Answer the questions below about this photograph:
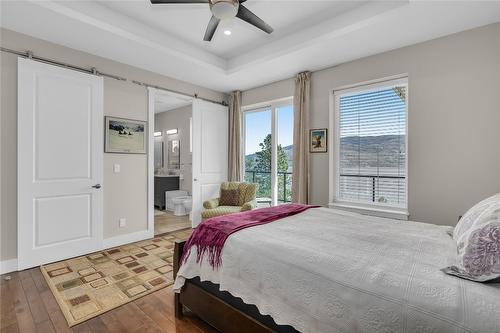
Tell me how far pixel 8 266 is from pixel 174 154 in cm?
464

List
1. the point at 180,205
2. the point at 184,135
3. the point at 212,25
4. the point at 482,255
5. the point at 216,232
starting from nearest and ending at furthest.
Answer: the point at 482,255 < the point at 216,232 < the point at 212,25 < the point at 180,205 < the point at 184,135

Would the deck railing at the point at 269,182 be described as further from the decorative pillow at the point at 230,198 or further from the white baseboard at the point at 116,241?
the white baseboard at the point at 116,241

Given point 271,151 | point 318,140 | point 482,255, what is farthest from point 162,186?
point 482,255

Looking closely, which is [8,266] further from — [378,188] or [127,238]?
[378,188]

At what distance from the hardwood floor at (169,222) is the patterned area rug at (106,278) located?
0.94 m

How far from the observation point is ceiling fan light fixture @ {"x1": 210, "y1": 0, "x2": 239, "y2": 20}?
82.7 inches

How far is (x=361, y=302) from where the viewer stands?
108 centimetres

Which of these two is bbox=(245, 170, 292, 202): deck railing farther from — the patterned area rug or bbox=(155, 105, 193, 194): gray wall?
the patterned area rug

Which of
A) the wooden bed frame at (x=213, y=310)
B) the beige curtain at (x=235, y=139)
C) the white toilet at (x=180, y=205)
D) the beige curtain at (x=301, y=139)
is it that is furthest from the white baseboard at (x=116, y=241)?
the beige curtain at (x=301, y=139)

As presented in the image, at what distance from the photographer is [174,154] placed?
7137 mm

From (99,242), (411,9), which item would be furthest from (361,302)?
(99,242)

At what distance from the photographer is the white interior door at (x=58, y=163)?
9.37 feet

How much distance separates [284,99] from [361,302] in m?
3.87

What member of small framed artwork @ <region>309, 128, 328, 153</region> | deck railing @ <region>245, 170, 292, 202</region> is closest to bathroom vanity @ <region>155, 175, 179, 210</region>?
deck railing @ <region>245, 170, 292, 202</region>
